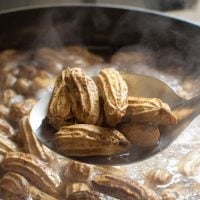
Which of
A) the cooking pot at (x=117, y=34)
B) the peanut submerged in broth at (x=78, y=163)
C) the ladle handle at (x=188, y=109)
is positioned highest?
the cooking pot at (x=117, y=34)

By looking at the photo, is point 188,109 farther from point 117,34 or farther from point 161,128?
point 117,34

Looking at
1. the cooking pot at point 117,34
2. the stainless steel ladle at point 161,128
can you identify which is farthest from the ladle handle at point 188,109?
the cooking pot at point 117,34

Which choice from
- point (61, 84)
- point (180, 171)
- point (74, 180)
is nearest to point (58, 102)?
point (61, 84)

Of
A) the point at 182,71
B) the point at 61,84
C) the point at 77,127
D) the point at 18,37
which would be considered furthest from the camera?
the point at 18,37

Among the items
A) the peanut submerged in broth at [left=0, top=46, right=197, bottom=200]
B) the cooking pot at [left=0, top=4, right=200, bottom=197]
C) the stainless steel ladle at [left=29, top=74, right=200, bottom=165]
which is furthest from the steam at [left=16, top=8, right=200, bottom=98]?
the peanut submerged in broth at [left=0, top=46, right=197, bottom=200]

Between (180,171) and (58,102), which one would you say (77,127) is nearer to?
(58,102)

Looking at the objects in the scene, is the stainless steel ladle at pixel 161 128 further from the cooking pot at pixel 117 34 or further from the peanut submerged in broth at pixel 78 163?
the cooking pot at pixel 117 34

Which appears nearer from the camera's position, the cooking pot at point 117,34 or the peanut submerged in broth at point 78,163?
the peanut submerged in broth at point 78,163

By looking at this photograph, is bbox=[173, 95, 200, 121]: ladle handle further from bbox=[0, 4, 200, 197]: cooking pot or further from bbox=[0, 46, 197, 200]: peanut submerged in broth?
bbox=[0, 4, 200, 197]: cooking pot
